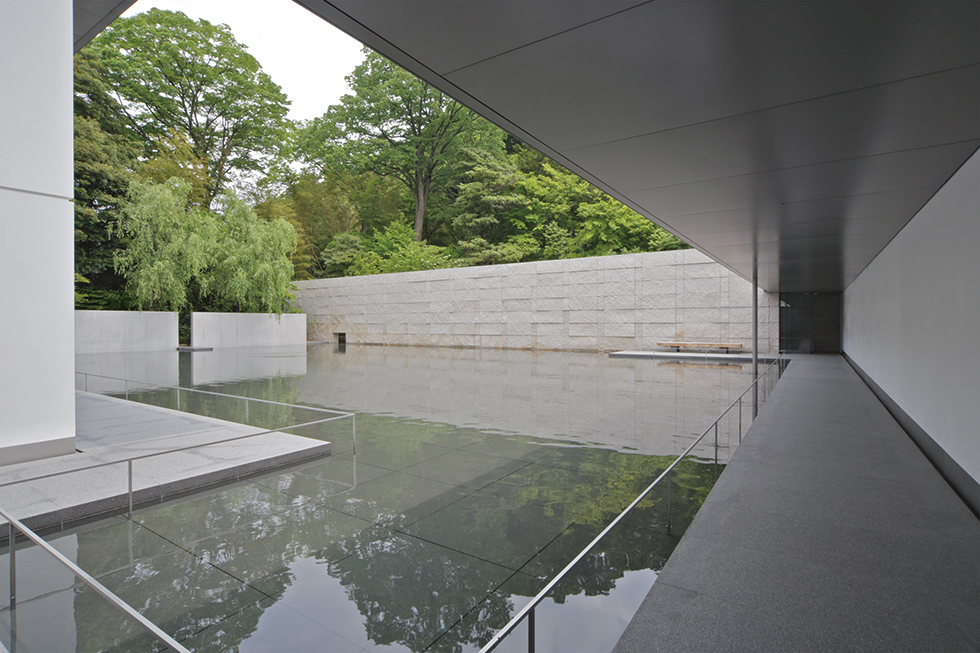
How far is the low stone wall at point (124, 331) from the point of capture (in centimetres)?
2612

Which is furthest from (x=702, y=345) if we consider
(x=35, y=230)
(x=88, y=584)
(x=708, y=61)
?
(x=88, y=584)

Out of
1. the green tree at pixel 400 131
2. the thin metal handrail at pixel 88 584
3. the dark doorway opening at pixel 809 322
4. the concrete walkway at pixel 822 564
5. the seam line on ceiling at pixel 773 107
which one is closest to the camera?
the thin metal handrail at pixel 88 584

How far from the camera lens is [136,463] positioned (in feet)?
21.0

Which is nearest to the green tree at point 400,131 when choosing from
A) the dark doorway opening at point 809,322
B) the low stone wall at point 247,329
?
the low stone wall at point 247,329

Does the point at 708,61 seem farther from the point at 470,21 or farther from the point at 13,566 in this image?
the point at 13,566

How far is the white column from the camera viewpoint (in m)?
6.36

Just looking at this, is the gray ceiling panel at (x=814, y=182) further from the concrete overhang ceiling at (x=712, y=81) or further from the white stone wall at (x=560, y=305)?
the white stone wall at (x=560, y=305)

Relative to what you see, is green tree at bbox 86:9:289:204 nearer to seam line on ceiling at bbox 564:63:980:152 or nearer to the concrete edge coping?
the concrete edge coping

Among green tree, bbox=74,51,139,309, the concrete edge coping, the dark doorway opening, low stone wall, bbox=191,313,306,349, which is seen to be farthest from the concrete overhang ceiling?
green tree, bbox=74,51,139,309

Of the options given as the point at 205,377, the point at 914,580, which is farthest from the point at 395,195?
the point at 914,580

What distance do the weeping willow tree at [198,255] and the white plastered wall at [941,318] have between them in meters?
30.6

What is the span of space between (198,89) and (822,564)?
159 ft

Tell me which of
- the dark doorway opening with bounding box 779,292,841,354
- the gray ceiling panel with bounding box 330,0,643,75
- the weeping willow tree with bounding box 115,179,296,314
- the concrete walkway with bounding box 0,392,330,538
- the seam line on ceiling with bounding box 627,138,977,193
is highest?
the weeping willow tree with bounding box 115,179,296,314

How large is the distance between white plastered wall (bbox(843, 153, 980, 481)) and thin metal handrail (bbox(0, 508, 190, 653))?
5596 millimetres
